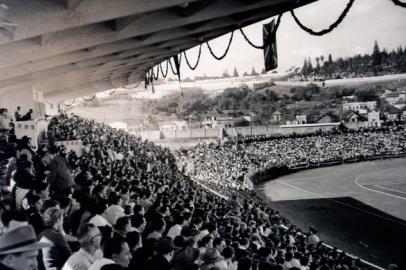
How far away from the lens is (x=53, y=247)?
385 cm

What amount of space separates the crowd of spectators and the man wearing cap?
30433mm

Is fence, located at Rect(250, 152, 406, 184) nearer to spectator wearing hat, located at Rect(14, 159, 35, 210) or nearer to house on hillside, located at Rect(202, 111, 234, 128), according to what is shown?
house on hillside, located at Rect(202, 111, 234, 128)

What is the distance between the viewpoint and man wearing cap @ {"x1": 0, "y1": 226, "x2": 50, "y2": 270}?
264 cm

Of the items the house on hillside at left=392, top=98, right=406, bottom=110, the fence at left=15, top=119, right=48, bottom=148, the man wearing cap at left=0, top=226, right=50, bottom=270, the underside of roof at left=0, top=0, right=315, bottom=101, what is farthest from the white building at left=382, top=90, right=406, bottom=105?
the man wearing cap at left=0, top=226, right=50, bottom=270

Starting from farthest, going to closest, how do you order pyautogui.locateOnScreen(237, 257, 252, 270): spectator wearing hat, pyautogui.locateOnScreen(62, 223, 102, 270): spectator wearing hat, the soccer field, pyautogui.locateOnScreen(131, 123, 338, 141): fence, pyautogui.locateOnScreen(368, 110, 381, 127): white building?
pyautogui.locateOnScreen(368, 110, 381, 127): white building
pyautogui.locateOnScreen(131, 123, 338, 141): fence
the soccer field
pyautogui.locateOnScreen(237, 257, 252, 270): spectator wearing hat
pyautogui.locateOnScreen(62, 223, 102, 270): spectator wearing hat

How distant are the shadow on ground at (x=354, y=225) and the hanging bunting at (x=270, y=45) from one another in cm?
1122

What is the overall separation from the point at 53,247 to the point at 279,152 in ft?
187

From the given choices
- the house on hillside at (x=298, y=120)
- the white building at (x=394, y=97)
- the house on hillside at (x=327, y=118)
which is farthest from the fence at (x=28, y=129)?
the white building at (x=394, y=97)

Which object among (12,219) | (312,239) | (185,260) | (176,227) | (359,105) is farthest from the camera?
(359,105)

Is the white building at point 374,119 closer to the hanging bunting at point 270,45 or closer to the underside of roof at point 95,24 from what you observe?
the underside of roof at point 95,24

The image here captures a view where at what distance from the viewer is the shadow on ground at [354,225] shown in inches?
773

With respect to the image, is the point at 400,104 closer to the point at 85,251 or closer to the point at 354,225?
the point at 354,225

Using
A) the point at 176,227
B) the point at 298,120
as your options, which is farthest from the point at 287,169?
the point at 176,227

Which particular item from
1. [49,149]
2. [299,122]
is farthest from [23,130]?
[299,122]
